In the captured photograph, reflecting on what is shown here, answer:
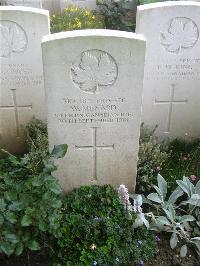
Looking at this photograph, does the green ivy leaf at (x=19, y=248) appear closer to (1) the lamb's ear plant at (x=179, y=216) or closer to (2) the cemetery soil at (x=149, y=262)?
(2) the cemetery soil at (x=149, y=262)

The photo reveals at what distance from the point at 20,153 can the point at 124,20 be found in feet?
10.4

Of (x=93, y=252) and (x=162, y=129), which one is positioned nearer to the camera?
(x=93, y=252)

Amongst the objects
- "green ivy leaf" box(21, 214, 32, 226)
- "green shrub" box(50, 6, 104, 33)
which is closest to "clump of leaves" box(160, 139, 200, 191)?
"green ivy leaf" box(21, 214, 32, 226)

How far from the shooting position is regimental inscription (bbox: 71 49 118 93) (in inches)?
116

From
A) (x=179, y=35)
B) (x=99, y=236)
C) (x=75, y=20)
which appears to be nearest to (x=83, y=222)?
(x=99, y=236)

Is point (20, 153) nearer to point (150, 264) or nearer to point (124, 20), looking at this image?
point (150, 264)

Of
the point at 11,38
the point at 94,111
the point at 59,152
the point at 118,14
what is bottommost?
the point at 59,152

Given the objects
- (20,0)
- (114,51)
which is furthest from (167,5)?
(20,0)

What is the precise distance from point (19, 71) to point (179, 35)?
1.66 metres

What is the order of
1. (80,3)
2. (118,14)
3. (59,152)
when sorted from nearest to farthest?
(59,152)
(118,14)
(80,3)

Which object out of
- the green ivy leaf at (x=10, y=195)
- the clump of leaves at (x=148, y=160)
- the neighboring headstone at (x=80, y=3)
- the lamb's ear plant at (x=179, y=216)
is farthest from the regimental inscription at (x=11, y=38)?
the neighboring headstone at (x=80, y=3)

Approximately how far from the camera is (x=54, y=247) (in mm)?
3027

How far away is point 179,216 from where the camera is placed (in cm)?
321

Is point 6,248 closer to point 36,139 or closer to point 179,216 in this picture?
point 179,216
